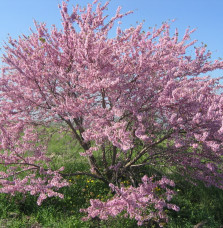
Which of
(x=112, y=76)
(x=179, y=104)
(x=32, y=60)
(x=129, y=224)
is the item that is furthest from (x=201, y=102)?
(x=32, y=60)

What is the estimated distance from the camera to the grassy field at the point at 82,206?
11.6 ft

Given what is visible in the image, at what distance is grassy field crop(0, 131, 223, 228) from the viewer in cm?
354

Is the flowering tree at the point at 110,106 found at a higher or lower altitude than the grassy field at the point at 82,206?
higher

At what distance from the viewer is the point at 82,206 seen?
4.11 m

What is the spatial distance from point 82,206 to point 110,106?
2.11 m

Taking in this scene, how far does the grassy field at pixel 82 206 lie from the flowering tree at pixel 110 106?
1.24 feet

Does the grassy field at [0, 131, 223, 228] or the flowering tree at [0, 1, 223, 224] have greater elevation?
the flowering tree at [0, 1, 223, 224]

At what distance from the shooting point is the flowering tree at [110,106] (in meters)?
3.22

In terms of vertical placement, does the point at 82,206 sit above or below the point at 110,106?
below

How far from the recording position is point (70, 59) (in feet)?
15.4

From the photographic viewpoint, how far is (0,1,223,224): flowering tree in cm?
322

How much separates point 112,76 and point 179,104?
1.31 meters

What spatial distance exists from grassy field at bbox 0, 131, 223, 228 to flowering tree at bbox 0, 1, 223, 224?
38cm

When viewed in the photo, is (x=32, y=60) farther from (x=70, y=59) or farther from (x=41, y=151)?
(x=41, y=151)
